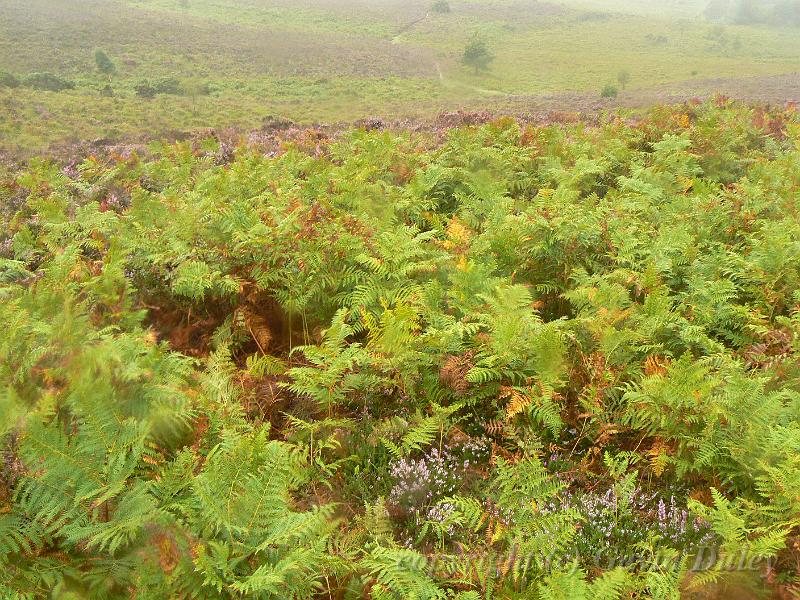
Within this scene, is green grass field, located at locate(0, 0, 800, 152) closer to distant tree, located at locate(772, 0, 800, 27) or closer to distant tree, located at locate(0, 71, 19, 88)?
distant tree, located at locate(0, 71, 19, 88)

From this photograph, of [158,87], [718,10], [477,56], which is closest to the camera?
[158,87]

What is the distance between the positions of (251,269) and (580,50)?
226ft

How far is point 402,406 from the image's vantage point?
4.34m

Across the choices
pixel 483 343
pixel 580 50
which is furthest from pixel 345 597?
pixel 580 50

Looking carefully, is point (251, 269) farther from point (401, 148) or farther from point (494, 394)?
point (401, 148)

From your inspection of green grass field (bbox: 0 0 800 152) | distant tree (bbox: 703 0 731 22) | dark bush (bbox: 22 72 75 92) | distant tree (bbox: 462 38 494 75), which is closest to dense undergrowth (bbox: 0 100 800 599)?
green grass field (bbox: 0 0 800 152)

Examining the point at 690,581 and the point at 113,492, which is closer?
the point at 113,492

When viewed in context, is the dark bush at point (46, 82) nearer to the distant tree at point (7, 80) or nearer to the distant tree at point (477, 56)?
the distant tree at point (7, 80)

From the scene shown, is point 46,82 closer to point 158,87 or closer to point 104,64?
point 158,87

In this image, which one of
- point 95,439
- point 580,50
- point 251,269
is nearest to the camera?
point 95,439

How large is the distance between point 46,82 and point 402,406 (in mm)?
42777

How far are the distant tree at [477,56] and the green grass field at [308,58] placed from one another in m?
1.14

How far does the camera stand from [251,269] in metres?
5.70

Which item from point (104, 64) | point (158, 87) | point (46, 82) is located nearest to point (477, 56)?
point (158, 87)
